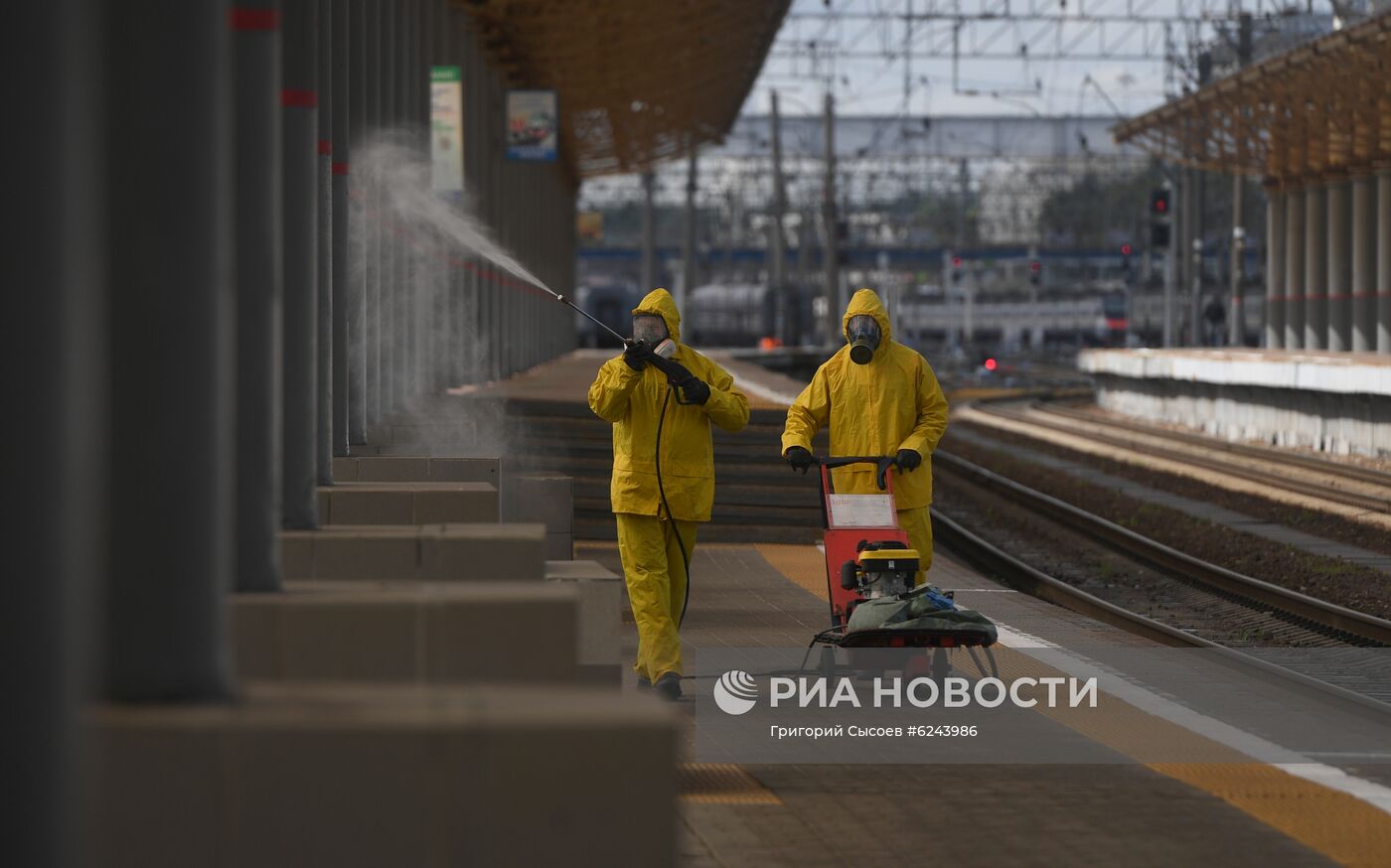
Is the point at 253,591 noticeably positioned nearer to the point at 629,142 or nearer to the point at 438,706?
the point at 438,706

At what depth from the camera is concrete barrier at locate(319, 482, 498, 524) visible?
8.93 metres

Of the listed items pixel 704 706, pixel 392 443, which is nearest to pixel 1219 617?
pixel 392 443


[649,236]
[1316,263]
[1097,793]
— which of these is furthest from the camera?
[649,236]

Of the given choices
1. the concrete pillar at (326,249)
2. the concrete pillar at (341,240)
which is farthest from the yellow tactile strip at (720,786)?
the concrete pillar at (341,240)

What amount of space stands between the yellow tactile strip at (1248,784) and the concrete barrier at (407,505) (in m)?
2.66

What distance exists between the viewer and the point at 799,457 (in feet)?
33.1

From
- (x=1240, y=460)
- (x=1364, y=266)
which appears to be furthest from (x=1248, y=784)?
(x=1364, y=266)

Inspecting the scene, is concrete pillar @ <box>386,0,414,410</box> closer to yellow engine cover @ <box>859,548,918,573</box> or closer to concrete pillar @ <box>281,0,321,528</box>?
yellow engine cover @ <box>859,548,918,573</box>

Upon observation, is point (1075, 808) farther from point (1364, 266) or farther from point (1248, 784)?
point (1364, 266)

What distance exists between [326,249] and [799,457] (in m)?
2.99

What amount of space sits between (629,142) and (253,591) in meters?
47.8

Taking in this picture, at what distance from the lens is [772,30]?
125 ft

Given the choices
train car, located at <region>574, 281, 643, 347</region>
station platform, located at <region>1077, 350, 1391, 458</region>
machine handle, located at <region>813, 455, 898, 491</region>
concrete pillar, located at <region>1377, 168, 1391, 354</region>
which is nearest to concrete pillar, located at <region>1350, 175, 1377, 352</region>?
concrete pillar, located at <region>1377, 168, 1391, 354</region>

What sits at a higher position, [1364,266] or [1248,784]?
[1364,266]
